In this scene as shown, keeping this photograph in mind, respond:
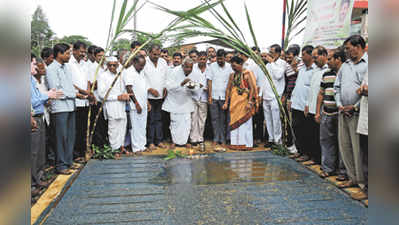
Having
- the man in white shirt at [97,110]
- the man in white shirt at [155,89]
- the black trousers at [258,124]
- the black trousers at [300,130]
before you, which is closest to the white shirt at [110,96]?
the man in white shirt at [97,110]

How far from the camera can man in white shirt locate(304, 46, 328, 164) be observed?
3988 mm

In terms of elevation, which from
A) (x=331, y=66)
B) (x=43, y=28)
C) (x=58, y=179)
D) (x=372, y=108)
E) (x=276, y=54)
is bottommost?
(x=58, y=179)

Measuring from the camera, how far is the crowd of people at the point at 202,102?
10.9ft

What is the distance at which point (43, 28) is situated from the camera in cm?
1814

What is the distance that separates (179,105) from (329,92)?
2.61 meters

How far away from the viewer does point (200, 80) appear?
540 centimetres

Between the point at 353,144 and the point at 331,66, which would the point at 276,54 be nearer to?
the point at 331,66

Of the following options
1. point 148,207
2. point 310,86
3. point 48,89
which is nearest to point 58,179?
point 48,89

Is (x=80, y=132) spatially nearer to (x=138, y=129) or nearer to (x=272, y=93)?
(x=138, y=129)

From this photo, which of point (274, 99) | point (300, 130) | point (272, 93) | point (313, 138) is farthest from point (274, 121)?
point (313, 138)

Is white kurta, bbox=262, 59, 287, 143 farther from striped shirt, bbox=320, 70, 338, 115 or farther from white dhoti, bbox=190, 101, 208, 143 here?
striped shirt, bbox=320, 70, 338, 115

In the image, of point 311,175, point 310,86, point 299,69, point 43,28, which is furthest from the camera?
point 43,28

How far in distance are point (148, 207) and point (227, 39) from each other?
2613mm

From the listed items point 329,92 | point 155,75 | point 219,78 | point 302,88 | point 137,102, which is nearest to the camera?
point 329,92
